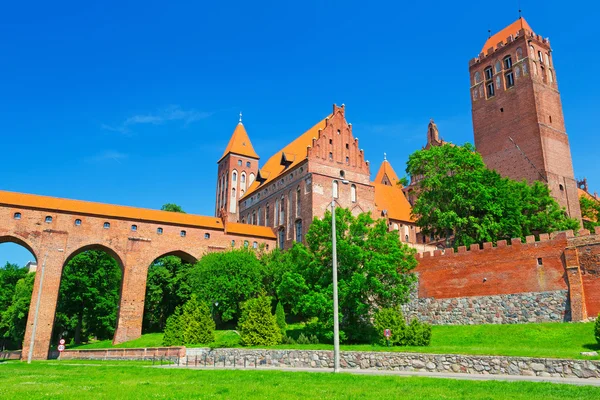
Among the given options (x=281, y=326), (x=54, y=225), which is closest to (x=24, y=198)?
(x=54, y=225)

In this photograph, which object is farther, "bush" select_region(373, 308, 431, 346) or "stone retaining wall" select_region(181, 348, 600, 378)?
"bush" select_region(373, 308, 431, 346)

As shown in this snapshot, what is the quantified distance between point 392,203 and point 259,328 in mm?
34169

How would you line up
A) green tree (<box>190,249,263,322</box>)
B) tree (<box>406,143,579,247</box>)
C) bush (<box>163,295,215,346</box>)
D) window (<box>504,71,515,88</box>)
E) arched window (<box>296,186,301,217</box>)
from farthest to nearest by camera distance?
window (<box>504,71,515,88</box>), arched window (<box>296,186,301,217</box>), green tree (<box>190,249,263,322</box>), tree (<box>406,143,579,247</box>), bush (<box>163,295,215,346</box>)

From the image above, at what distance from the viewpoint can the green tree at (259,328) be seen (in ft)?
89.1

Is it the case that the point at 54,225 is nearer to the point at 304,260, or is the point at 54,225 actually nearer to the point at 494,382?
the point at 304,260

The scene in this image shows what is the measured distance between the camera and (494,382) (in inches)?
475

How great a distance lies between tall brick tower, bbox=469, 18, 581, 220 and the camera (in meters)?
47.0

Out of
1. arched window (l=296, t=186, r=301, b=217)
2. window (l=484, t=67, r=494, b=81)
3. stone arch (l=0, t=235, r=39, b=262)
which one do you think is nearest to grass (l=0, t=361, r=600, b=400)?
stone arch (l=0, t=235, r=39, b=262)

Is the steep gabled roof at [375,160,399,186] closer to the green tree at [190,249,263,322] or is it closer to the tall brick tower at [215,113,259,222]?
the tall brick tower at [215,113,259,222]

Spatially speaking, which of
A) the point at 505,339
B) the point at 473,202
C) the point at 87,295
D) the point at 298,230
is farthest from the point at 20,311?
the point at 505,339

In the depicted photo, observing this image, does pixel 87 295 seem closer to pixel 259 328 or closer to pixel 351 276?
pixel 259 328

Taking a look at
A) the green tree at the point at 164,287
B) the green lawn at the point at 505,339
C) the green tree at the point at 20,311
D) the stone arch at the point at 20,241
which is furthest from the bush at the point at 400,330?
the green tree at the point at 20,311

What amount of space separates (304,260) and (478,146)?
3302cm

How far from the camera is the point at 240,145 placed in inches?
2680
